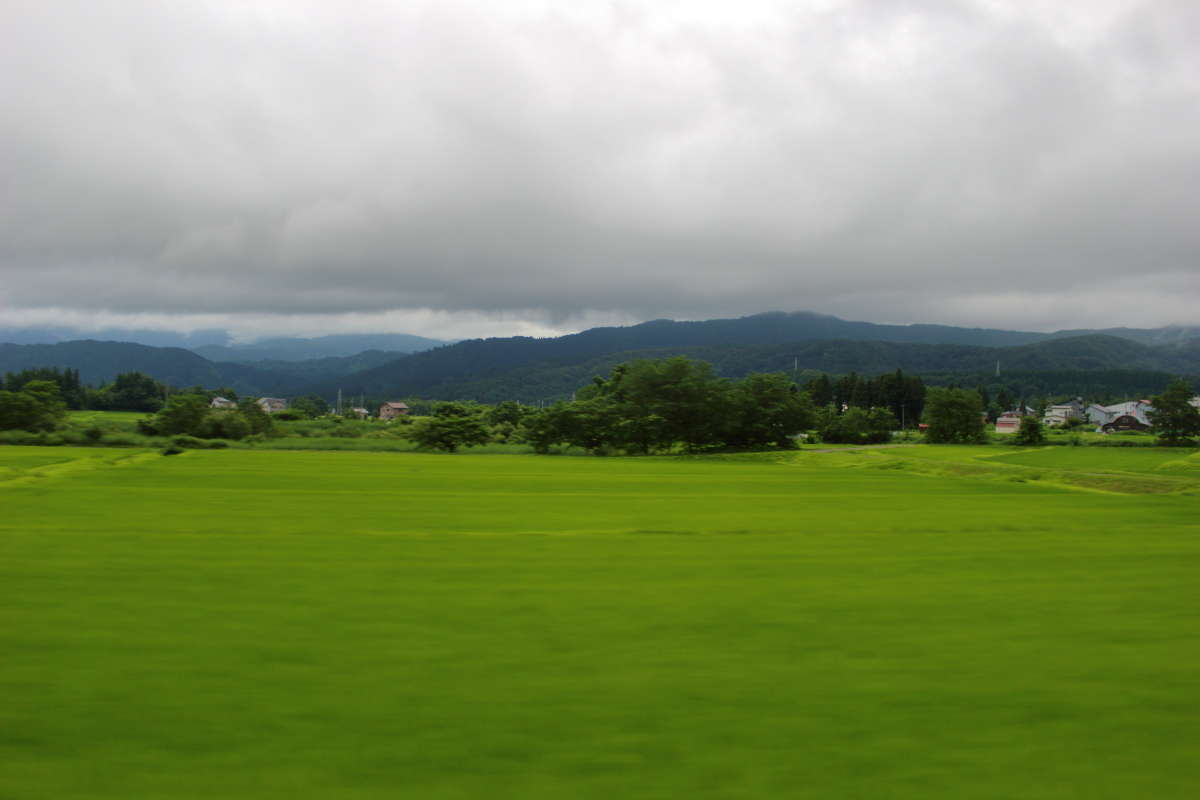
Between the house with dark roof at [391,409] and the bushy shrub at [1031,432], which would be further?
the house with dark roof at [391,409]

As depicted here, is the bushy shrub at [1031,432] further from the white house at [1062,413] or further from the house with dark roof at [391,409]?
the house with dark roof at [391,409]

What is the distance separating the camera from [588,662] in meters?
4.92

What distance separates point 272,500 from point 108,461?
1411cm

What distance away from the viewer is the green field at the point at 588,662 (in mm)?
3521

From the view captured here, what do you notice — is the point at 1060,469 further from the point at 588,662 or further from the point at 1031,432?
the point at 1031,432

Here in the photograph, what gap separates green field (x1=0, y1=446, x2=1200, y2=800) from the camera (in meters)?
3.52

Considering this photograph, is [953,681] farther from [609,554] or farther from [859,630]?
[609,554]

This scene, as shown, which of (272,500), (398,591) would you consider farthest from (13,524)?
(398,591)

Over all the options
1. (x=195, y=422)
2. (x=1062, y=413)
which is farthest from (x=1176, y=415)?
(x=1062, y=413)

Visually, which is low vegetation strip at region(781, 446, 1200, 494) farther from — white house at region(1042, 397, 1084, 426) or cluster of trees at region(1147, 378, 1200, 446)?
white house at region(1042, 397, 1084, 426)

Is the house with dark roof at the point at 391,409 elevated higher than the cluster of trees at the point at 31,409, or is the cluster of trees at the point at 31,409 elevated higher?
the cluster of trees at the point at 31,409

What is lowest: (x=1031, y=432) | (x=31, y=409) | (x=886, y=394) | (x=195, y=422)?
(x=1031, y=432)

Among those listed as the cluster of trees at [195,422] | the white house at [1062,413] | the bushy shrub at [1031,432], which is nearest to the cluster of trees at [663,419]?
the cluster of trees at [195,422]

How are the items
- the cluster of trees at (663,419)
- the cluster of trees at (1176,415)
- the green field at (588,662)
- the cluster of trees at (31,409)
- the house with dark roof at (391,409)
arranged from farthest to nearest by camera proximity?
1. the house with dark roof at (391,409)
2. the cluster of trees at (1176,415)
3. the cluster of trees at (663,419)
4. the cluster of trees at (31,409)
5. the green field at (588,662)
